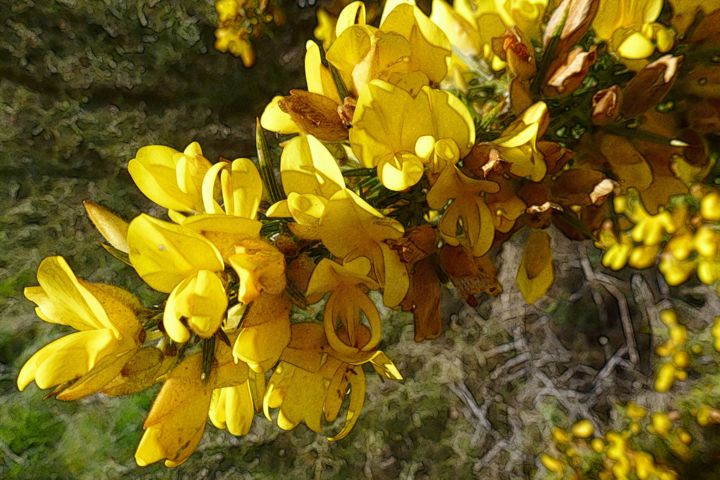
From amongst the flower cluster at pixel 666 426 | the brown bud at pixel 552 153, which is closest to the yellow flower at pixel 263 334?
the brown bud at pixel 552 153

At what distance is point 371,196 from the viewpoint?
1.50ft

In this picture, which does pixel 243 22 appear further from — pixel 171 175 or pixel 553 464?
pixel 553 464

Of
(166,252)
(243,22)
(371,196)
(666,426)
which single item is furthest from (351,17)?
(666,426)

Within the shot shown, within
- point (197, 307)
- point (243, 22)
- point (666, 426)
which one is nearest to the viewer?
point (197, 307)

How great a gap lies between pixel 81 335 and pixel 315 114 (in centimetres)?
26

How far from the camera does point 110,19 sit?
1.80m

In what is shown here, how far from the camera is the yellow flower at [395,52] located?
1.34 feet

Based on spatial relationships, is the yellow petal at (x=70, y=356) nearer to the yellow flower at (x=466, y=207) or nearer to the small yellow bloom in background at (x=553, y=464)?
the yellow flower at (x=466, y=207)

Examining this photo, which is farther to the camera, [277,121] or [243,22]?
[243,22]

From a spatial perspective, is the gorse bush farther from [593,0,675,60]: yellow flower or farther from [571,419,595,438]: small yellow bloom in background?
[571,419,595,438]: small yellow bloom in background

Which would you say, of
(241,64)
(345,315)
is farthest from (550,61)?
(241,64)

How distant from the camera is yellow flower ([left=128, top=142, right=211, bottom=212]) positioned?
43 cm

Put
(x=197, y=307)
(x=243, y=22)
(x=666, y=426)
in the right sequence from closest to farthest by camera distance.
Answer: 1. (x=197, y=307)
2. (x=666, y=426)
3. (x=243, y=22)

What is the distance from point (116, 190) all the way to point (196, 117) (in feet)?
1.41
